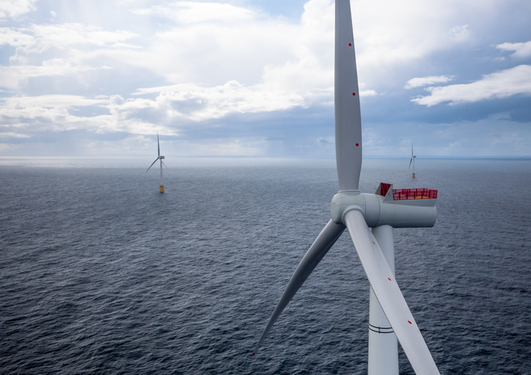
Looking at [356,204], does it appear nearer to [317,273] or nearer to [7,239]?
[317,273]

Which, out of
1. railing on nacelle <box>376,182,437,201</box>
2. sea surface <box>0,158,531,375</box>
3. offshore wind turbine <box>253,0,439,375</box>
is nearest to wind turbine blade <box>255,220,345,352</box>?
offshore wind turbine <box>253,0,439,375</box>

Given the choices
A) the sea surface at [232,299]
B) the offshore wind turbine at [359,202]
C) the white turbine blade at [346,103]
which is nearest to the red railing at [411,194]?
the offshore wind turbine at [359,202]

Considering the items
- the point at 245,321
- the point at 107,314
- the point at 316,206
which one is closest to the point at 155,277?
the point at 107,314

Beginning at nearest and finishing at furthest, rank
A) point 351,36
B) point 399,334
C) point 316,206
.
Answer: point 399,334 → point 351,36 → point 316,206

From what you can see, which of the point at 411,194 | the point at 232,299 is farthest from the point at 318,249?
the point at 232,299

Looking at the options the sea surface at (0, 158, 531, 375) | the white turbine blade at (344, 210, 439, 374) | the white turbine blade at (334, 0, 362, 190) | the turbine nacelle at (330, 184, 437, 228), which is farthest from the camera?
the sea surface at (0, 158, 531, 375)

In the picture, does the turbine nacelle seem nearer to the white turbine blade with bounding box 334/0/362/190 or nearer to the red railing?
the red railing
